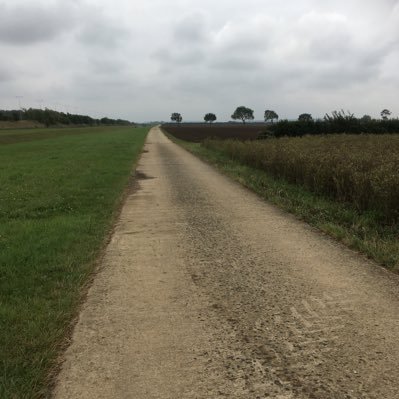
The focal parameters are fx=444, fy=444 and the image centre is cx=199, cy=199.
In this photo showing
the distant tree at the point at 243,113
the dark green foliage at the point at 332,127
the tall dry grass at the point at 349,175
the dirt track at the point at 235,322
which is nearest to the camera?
the dirt track at the point at 235,322

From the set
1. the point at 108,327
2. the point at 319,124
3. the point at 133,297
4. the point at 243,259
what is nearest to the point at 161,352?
the point at 108,327

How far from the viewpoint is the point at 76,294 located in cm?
477

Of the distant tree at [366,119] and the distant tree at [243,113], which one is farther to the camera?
the distant tree at [243,113]

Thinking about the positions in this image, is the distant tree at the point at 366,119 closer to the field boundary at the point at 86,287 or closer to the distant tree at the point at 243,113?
the field boundary at the point at 86,287

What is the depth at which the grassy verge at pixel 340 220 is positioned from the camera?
6.17 metres

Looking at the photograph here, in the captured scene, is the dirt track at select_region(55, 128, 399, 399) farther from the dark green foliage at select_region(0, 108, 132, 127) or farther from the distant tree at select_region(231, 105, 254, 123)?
the distant tree at select_region(231, 105, 254, 123)

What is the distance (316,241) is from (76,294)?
3829 mm

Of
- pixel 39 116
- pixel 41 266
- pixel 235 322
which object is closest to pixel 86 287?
pixel 41 266

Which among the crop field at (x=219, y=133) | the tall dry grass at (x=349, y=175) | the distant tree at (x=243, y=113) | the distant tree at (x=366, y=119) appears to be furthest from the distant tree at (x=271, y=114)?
the tall dry grass at (x=349, y=175)

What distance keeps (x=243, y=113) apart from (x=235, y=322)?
571 feet

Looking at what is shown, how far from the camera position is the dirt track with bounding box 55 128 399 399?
3.12 m

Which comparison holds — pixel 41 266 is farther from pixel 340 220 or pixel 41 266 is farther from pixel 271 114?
pixel 271 114

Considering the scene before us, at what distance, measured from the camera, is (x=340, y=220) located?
27.1 ft

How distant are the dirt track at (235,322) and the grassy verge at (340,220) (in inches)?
10.8
